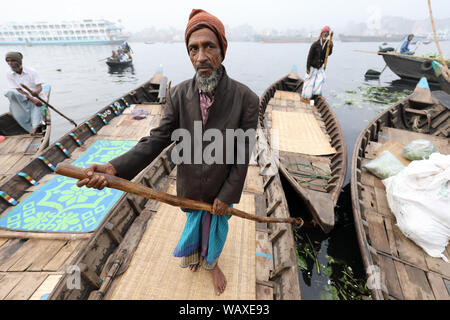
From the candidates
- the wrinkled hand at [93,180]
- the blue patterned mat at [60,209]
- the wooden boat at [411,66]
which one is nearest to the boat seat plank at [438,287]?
the wrinkled hand at [93,180]

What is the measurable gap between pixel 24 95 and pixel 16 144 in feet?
4.38

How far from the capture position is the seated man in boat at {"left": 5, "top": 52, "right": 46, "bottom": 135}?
16.1 feet

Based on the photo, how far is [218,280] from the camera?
86.5 inches

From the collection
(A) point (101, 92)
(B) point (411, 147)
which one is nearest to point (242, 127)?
(B) point (411, 147)

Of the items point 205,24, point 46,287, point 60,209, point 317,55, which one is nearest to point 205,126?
point 205,24

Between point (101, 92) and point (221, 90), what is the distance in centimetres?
1948

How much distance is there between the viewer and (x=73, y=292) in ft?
6.20

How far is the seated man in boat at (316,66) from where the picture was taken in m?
6.91

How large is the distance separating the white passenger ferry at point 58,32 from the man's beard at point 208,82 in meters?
92.0

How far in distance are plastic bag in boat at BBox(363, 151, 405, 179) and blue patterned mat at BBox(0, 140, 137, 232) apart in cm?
515

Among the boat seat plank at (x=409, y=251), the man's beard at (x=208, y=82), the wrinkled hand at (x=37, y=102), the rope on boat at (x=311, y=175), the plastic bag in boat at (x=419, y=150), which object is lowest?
the boat seat plank at (x=409, y=251)

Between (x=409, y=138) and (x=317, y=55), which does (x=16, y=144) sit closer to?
(x=317, y=55)

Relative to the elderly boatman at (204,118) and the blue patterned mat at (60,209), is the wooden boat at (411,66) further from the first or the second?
the blue patterned mat at (60,209)
